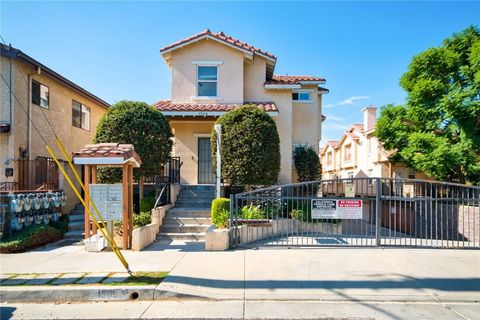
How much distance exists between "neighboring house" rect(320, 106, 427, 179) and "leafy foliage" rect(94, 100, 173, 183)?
1324 cm

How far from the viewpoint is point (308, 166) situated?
568 inches

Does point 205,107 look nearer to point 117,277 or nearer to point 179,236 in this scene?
point 179,236

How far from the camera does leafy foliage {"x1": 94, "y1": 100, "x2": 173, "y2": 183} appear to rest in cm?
938

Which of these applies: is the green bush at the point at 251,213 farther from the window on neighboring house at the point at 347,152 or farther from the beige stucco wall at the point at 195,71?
the window on neighboring house at the point at 347,152

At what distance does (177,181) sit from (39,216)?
4787 millimetres

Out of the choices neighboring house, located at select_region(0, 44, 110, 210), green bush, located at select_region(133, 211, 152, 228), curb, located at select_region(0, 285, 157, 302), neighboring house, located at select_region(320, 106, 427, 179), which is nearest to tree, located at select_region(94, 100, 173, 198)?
green bush, located at select_region(133, 211, 152, 228)

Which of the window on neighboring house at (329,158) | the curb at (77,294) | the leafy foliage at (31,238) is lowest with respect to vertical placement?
the curb at (77,294)

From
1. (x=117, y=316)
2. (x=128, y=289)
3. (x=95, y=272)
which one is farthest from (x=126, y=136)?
(x=117, y=316)

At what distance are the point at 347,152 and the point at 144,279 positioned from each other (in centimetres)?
2808

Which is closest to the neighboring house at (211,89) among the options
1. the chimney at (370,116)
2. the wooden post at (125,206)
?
the wooden post at (125,206)

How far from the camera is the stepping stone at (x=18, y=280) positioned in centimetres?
523

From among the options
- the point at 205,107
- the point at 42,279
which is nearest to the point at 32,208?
the point at 42,279

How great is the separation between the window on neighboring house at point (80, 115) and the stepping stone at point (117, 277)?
1056 cm

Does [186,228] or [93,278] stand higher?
[186,228]
